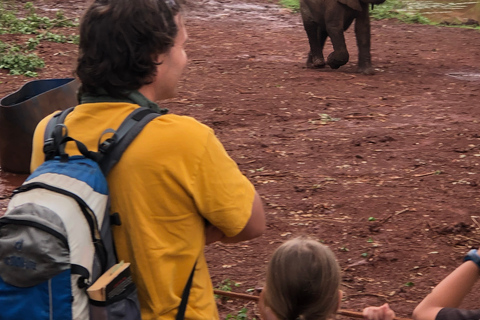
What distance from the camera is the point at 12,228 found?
5.66ft

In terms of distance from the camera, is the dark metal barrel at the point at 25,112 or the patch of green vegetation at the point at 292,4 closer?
the dark metal barrel at the point at 25,112

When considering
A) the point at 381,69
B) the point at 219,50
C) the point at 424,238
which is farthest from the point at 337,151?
the point at 219,50

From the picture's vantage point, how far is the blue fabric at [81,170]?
1805 millimetres

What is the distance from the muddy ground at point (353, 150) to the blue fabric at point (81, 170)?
198 cm

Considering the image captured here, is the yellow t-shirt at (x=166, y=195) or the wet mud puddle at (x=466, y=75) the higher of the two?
the yellow t-shirt at (x=166, y=195)

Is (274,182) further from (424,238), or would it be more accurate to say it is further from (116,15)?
(116,15)

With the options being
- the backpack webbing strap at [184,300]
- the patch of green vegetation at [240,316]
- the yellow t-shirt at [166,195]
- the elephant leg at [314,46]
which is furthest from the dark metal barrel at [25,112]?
the elephant leg at [314,46]

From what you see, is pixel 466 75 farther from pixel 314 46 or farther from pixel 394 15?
pixel 394 15

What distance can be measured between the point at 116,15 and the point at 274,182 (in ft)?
11.8

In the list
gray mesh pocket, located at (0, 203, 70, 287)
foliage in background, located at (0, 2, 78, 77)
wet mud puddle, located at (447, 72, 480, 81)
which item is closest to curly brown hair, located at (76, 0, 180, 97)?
gray mesh pocket, located at (0, 203, 70, 287)

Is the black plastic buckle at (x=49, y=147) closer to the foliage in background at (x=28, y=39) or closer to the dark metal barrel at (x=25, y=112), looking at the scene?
the dark metal barrel at (x=25, y=112)

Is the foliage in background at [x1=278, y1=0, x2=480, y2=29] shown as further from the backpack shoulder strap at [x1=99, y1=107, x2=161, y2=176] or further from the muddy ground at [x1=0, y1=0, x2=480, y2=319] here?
the backpack shoulder strap at [x1=99, y1=107, x2=161, y2=176]

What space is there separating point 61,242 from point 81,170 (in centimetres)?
21

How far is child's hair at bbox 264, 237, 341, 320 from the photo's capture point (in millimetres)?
2062
